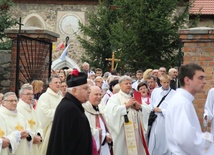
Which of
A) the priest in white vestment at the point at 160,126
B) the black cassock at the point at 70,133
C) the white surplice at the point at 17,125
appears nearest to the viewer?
the black cassock at the point at 70,133

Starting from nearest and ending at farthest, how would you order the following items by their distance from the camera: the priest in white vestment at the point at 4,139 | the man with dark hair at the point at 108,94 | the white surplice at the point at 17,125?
the priest in white vestment at the point at 4,139 → the white surplice at the point at 17,125 → the man with dark hair at the point at 108,94

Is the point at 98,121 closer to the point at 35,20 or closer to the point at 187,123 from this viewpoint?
the point at 187,123

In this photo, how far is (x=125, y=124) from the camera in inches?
417

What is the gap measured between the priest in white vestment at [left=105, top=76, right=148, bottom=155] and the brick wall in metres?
1.54

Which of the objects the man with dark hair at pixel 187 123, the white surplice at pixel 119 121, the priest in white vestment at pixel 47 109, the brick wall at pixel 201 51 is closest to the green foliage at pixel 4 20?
the priest in white vestment at pixel 47 109

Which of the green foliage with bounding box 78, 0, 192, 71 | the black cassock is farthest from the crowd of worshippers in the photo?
the green foliage with bounding box 78, 0, 192, 71

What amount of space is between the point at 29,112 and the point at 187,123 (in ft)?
14.9

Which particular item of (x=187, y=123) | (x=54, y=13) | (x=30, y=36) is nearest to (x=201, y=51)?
(x=30, y=36)

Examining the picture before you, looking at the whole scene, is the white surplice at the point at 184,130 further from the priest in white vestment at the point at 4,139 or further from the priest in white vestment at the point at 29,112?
the priest in white vestment at the point at 29,112

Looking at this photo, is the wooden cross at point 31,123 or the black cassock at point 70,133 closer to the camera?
the black cassock at point 70,133

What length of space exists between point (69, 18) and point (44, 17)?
1400 mm

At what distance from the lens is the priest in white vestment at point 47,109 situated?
395 inches

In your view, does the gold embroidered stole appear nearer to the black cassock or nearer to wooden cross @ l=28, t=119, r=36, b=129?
wooden cross @ l=28, t=119, r=36, b=129

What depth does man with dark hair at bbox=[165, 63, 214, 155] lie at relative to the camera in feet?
18.2
